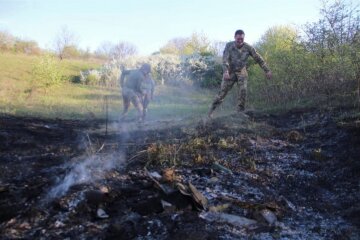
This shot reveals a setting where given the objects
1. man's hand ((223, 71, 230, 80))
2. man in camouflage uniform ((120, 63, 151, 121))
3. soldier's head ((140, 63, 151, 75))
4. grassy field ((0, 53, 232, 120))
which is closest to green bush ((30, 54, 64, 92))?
grassy field ((0, 53, 232, 120))

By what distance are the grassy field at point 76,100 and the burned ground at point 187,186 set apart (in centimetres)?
462

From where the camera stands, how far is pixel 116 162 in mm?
5191

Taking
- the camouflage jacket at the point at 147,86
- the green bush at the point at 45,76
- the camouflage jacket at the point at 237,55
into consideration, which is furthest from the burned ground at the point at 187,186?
the green bush at the point at 45,76

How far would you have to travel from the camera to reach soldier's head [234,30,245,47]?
8.69 m

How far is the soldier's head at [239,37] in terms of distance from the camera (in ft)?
28.5

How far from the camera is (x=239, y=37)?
8.74m

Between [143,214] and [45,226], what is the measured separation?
32.2 inches

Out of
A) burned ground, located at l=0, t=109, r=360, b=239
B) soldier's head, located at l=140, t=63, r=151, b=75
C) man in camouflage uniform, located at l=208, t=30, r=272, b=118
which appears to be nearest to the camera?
burned ground, located at l=0, t=109, r=360, b=239

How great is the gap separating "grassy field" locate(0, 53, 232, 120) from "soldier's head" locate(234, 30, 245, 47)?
325 centimetres

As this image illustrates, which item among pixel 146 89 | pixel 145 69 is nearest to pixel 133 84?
pixel 146 89

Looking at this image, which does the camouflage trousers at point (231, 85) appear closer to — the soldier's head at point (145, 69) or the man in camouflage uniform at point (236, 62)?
the man in camouflage uniform at point (236, 62)

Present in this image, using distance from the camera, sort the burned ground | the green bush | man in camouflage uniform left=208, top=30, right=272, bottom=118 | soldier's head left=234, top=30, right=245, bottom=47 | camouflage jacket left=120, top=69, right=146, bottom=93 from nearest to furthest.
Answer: the burned ground
soldier's head left=234, top=30, right=245, bottom=47
man in camouflage uniform left=208, top=30, right=272, bottom=118
camouflage jacket left=120, top=69, right=146, bottom=93
the green bush

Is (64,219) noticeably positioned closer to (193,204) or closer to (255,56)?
(193,204)

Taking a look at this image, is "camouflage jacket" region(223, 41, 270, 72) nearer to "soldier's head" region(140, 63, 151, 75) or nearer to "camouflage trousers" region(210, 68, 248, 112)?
"camouflage trousers" region(210, 68, 248, 112)
